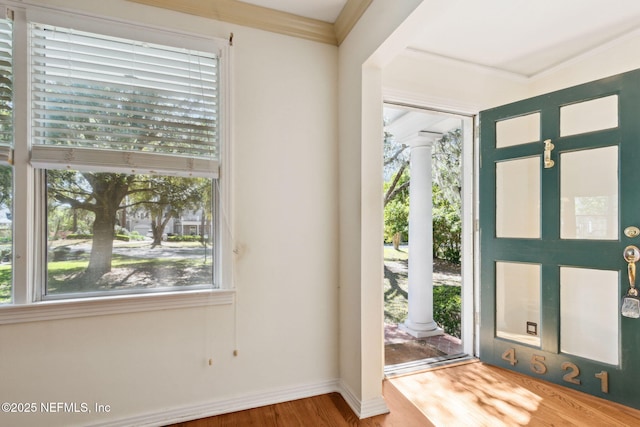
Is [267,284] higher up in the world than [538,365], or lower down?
higher up

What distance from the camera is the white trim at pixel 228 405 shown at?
1.60 metres

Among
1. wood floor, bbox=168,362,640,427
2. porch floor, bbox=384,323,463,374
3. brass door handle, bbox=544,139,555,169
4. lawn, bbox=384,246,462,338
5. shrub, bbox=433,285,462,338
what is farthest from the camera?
lawn, bbox=384,246,462,338

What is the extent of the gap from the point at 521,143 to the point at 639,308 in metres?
1.31

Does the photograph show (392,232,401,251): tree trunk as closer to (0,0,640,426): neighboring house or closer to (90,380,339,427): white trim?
(0,0,640,426): neighboring house

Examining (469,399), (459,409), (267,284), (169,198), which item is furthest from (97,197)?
(469,399)

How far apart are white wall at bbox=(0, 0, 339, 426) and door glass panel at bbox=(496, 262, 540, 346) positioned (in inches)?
56.3

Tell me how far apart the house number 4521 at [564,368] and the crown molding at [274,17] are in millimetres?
2692

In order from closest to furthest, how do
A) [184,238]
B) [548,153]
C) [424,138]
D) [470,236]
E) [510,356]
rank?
[184,238]
[548,153]
[510,356]
[470,236]
[424,138]

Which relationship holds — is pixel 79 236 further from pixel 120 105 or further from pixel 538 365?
pixel 538 365

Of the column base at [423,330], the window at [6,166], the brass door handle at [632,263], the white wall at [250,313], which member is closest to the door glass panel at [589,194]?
the brass door handle at [632,263]

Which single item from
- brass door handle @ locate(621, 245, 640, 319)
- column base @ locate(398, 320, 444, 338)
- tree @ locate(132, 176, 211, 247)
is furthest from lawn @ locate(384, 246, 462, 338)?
tree @ locate(132, 176, 211, 247)

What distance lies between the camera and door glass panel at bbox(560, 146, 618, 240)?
192 cm

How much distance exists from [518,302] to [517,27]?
6.72ft

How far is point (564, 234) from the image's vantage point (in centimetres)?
208
